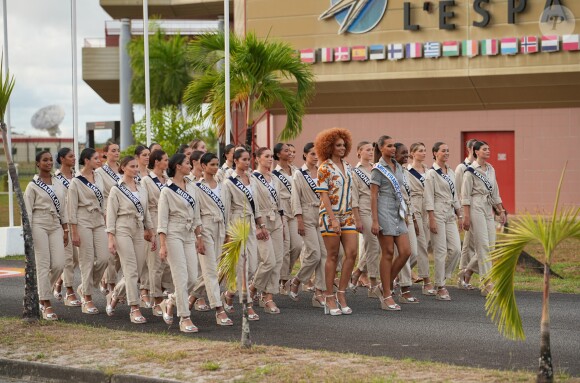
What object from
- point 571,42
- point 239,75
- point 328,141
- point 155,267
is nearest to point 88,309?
point 155,267

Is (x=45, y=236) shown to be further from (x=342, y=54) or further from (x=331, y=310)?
(x=342, y=54)

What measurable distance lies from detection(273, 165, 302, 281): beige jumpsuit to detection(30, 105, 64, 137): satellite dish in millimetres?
61064

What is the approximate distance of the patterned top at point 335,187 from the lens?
1247 centimetres

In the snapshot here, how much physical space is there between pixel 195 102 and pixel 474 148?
811 cm

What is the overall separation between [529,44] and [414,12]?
3.46 metres

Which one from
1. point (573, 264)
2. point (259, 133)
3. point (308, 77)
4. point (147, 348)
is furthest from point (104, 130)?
point (147, 348)

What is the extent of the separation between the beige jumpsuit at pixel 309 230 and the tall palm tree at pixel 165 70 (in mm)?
33705

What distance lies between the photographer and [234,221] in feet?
38.1

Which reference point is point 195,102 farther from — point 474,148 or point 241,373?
point 241,373

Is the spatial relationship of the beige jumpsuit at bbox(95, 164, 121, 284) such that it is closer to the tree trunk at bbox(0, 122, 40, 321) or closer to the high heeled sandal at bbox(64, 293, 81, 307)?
the high heeled sandal at bbox(64, 293, 81, 307)

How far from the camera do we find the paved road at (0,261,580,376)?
977cm

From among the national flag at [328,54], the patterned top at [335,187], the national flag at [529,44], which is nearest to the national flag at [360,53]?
the national flag at [328,54]

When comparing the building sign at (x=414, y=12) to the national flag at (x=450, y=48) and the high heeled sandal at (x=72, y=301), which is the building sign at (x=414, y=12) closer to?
the national flag at (x=450, y=48)

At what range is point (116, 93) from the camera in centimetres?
5428
